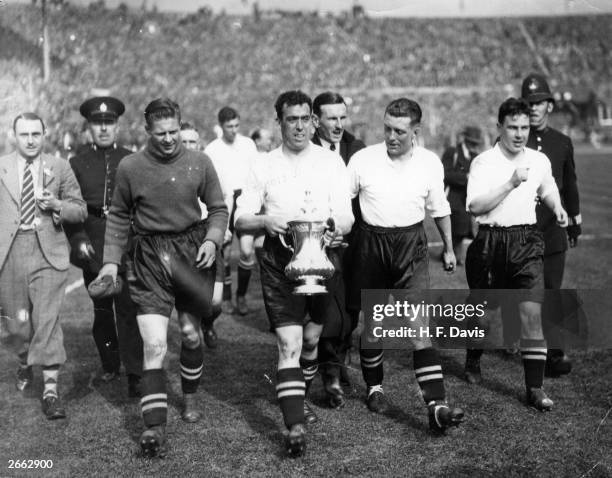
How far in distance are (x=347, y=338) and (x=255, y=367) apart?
93 centimetres

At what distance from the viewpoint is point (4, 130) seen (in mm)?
5547

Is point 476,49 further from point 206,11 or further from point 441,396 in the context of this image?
point 441,396

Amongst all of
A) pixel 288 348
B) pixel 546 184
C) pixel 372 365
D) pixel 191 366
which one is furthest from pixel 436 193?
pixel 191 366

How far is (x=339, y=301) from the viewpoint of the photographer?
5285 mm

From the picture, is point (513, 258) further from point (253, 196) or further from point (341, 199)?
point (253, 196)

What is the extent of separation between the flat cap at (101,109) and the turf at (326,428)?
6.70ft

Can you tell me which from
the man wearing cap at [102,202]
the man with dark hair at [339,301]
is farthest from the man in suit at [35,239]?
the man with dark hair at [339,301]

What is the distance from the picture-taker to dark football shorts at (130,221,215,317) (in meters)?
4.66

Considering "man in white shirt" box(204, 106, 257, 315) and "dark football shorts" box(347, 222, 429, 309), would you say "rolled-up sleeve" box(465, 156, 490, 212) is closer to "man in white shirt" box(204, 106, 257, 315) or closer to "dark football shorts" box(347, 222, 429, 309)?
"dark football shorts" box(347, 222, 429, 309)

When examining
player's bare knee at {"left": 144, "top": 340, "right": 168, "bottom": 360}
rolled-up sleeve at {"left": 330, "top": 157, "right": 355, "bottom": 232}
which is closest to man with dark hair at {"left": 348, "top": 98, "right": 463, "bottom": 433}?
rolled-up sleeve at {"left": 330, "top": 157, "right": 355, "bottom": 232}

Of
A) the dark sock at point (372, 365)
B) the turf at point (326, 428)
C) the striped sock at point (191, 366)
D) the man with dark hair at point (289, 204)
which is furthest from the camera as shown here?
the dark sock at point (372, 365)

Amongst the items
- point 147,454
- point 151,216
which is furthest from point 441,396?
point 151,216

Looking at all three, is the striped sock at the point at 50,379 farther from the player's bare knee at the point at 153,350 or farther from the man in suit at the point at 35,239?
the player's bare knee at the point at 153,350

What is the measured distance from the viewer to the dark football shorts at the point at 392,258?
4867 millimetres
